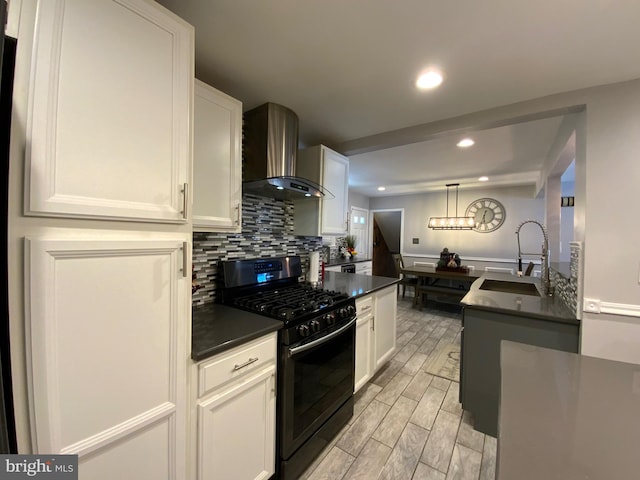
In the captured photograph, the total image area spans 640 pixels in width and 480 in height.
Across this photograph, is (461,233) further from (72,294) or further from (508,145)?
(72,294)

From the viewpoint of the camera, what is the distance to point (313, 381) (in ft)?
4.99

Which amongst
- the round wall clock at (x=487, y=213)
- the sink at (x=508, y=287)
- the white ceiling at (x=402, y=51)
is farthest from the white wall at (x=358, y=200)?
the white ceiling at (x=402, y=51)

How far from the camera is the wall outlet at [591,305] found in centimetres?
151

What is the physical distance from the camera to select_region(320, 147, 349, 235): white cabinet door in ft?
7.88

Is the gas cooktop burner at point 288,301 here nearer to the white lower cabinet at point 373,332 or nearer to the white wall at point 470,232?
the white lower cabinet at point 373,332

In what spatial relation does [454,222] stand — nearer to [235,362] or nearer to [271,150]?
[271,150]

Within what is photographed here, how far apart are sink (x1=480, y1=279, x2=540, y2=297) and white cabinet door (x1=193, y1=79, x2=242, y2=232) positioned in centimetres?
265

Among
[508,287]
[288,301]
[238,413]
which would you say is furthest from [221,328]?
[508,287]

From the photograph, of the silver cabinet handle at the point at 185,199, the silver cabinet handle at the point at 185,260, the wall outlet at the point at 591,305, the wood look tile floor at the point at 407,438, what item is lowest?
the wood look tile floor at the point at 407,438

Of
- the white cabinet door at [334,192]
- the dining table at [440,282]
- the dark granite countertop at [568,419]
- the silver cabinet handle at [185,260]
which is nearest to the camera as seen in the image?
the dark granite countertop at [568,419]

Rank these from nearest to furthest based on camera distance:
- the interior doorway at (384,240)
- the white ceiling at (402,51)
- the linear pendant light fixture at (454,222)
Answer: the white ceiling at (402,51), the linear pendant light fixture at (454,222), the interior doorway at (384,240)

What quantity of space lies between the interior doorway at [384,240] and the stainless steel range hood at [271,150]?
206 inches

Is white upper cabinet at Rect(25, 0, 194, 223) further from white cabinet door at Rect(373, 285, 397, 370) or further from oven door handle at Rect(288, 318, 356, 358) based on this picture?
white cabinet door at Rect(373, 285, 397, 370)

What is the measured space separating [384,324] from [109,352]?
84.5 inches
